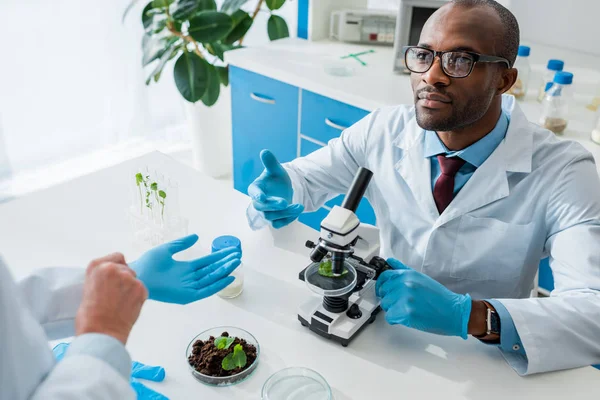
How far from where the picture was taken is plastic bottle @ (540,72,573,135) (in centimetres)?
212

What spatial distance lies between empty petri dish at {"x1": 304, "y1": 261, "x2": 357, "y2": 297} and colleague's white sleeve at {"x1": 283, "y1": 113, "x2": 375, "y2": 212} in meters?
0.60

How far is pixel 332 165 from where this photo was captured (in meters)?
1.92

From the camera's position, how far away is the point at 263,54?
2.82 metres

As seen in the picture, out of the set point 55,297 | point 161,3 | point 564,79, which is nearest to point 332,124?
point 564,79

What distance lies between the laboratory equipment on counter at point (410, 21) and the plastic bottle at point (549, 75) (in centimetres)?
52

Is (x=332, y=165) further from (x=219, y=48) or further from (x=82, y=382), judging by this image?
(x=219, y=48)

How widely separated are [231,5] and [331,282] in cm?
211

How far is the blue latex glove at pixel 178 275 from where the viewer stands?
125 centimetres

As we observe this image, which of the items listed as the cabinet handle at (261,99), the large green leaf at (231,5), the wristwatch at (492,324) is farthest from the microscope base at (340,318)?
the large green leaf at (231,5)

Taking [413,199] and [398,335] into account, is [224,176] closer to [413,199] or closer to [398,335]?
[413,199]

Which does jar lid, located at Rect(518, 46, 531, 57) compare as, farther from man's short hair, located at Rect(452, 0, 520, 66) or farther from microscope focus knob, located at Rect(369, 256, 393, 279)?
microscope focus knob, located at Rect(369, 256, 393, 279)

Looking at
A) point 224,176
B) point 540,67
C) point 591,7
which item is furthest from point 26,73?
point 591,7

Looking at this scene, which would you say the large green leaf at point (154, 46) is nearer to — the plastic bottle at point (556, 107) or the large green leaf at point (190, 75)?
the large green leaf at point (190, 75)

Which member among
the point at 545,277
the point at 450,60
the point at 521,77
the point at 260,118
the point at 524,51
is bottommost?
the point at 545,277
